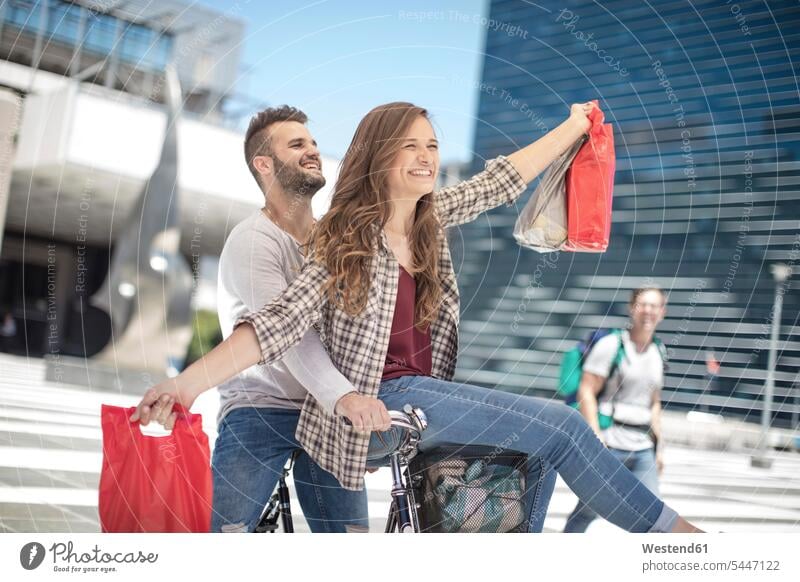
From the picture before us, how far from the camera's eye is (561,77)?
3.69m

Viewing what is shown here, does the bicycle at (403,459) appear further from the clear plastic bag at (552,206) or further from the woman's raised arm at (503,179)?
the clear plastic bag at (552,206)

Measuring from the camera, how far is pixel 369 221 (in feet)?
7.38

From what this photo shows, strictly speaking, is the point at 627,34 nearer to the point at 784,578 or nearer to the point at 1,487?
the point at 784,578

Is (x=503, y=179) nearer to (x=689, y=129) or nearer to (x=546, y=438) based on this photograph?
(x=546, y=438)

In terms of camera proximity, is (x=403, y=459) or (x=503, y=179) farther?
(x=503, y=179)

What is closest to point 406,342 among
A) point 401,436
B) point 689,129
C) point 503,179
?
point 401,436

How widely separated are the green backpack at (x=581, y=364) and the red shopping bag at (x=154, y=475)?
1.59m

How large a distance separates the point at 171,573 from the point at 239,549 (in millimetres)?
182

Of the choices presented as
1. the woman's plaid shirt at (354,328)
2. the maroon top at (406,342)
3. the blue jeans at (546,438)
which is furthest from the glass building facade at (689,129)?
the blue jeans at (546,438)

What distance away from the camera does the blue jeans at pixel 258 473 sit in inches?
86.1

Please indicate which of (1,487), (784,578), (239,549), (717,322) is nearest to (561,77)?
(717,322)

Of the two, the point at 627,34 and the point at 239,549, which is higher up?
the point at 627,34

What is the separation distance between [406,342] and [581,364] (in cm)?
129

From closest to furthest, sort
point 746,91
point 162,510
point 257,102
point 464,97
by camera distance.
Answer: point 162,510, point 257,102, point 464,97, point 746,91
